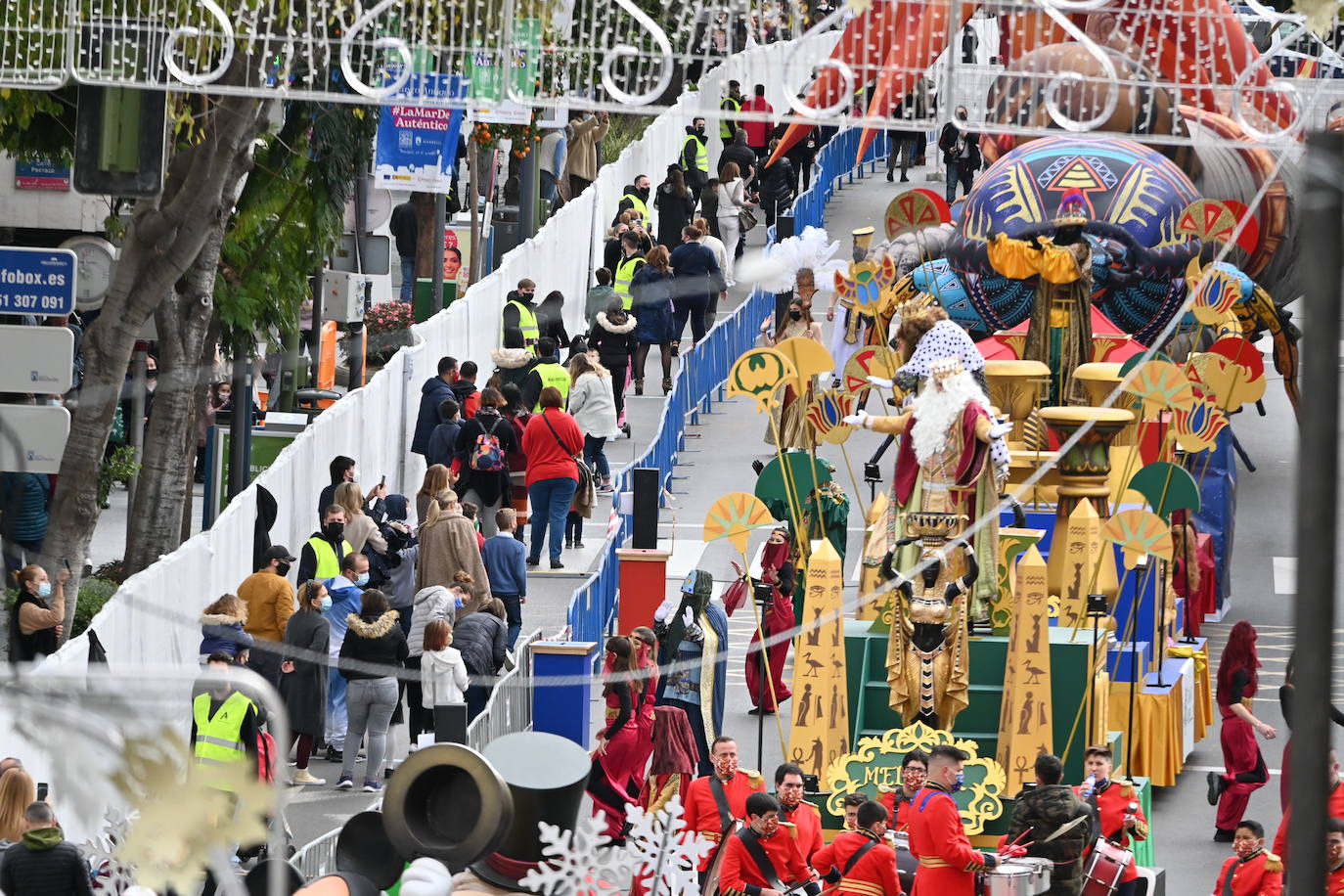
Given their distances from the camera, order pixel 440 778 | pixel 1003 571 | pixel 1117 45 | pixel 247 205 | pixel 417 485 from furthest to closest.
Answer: pixel 417 485 → pixel 247 205 → pixel 1117 45 → pixel 1003 571 → pixel 440 778

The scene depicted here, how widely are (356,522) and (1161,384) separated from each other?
224 inches

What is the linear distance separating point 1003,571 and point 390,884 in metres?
9.21

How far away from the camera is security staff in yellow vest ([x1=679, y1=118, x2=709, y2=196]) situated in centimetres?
3306

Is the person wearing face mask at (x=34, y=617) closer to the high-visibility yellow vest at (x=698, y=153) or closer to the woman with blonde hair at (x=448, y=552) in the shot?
the woman with blonde hair at (x=448, y=552)

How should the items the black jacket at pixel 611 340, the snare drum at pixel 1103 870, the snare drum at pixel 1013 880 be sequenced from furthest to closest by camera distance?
the black jacket at pixel 611 340 → the snare drum at pixel 1103 870 → the snare drum at pixel 1013 880

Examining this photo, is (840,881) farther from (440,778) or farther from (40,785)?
(440,778)

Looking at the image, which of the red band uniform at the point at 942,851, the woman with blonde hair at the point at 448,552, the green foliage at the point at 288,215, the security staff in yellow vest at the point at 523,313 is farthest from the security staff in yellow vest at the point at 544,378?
the red band uniform at the point at 942,851

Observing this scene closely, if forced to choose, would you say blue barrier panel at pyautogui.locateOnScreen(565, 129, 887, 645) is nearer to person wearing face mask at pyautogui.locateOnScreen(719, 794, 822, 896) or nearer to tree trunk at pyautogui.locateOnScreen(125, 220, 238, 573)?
tree trunk at pyautogui.locateOnScreen(125, 220, 238, 573)

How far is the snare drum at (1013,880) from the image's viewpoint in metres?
12.4

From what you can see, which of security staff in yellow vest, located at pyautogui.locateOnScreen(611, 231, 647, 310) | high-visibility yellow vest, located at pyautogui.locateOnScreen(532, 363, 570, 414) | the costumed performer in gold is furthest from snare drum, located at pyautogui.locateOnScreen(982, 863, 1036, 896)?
security staff in yellow vest, located at pyautogui.locateOnScreen(611, 231, 647, 310)

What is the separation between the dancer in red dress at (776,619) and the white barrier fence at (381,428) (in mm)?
3227

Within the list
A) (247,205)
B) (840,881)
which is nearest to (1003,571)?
(840,881)

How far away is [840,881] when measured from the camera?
40.4ft

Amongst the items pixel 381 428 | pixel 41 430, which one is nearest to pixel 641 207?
pixel 381 428
